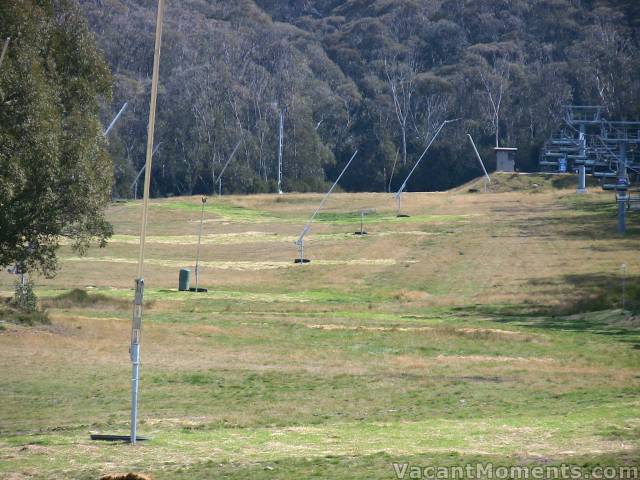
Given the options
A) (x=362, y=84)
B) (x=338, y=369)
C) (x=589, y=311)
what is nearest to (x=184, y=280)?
(x=589, y=311)

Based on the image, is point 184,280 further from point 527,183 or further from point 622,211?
point 527,183

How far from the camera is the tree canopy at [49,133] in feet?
105

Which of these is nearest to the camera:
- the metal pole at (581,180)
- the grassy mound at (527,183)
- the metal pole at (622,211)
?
the metal pole at (622,211)

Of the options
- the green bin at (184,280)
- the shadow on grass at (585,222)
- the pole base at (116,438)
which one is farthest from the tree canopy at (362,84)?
the pole base at (116,438)

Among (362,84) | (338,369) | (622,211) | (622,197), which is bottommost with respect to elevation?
(338,369)

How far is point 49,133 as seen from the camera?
32.4 metres

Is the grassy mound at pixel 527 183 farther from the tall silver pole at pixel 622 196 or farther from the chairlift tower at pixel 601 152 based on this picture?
the tall silver pole at pixel 622 196

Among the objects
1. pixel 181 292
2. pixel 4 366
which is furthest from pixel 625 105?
pixel 4 366

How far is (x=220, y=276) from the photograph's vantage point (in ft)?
203

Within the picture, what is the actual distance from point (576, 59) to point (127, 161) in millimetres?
57544

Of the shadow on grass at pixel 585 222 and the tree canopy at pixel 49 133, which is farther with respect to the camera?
the shadow on grass at pixel 585 222

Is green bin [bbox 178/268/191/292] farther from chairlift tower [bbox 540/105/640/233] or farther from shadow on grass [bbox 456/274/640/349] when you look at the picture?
chairlift tower [bbox 540/105/640/233]

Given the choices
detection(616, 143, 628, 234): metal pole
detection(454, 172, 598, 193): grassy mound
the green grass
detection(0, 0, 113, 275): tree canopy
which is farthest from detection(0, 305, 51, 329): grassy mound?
detection(454, 172, 598, 193): grassy mound

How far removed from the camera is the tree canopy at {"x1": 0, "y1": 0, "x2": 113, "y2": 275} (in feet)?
105
